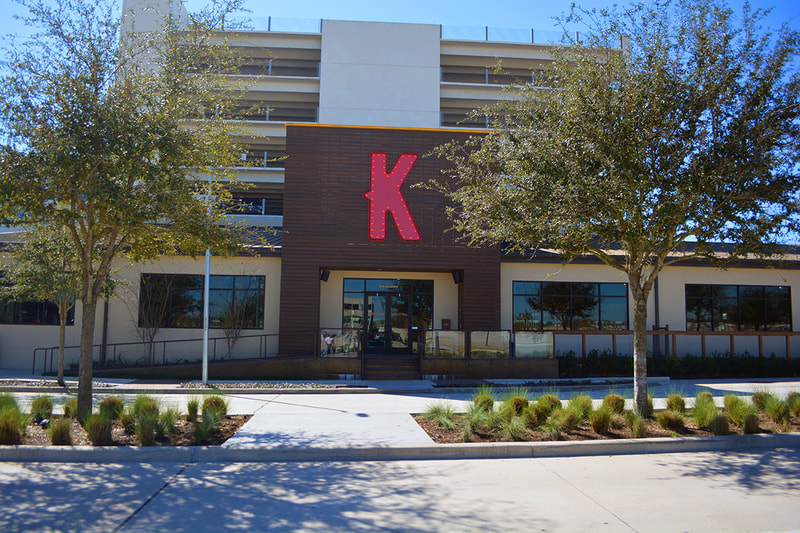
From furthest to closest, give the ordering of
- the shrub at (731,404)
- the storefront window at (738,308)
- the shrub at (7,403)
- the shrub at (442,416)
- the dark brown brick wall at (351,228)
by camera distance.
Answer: the storefront window at (738,308) < the dark brown brick wall at (351,228) < the shrub at (731,404) < the shrub at (442,416) < the shrub at (7,403)

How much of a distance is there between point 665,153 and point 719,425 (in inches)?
179

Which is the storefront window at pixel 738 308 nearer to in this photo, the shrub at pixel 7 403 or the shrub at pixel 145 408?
the shrub at pixel 145 408

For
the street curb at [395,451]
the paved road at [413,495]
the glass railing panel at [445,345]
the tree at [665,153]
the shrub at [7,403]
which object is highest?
the tree at [665,153]

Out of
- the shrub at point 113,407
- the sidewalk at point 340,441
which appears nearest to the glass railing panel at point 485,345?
the sidewalk at point 340,441

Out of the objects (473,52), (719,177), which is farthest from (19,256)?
(473,52)

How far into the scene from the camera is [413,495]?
20.8 ft

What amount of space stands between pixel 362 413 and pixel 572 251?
5.21m

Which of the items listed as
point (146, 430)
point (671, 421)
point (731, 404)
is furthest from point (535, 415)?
point (146, 430)

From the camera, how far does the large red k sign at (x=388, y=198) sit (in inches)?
785

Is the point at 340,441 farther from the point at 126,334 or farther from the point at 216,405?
the point at 126,334

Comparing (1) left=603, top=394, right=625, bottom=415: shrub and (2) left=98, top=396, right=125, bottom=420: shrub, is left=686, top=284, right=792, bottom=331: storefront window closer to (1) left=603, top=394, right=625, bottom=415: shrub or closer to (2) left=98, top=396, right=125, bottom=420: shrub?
(1) left=603, top=394, right=625, bottom=415: shrub

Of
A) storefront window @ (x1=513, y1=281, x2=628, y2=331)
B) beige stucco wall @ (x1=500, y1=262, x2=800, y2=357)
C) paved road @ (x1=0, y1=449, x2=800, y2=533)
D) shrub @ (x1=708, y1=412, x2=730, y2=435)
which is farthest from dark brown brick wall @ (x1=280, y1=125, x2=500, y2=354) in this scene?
paved road @ (x1=0, y1=449, x2=800, y2=533)

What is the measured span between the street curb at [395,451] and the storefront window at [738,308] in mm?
15120

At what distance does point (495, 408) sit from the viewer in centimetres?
1042
